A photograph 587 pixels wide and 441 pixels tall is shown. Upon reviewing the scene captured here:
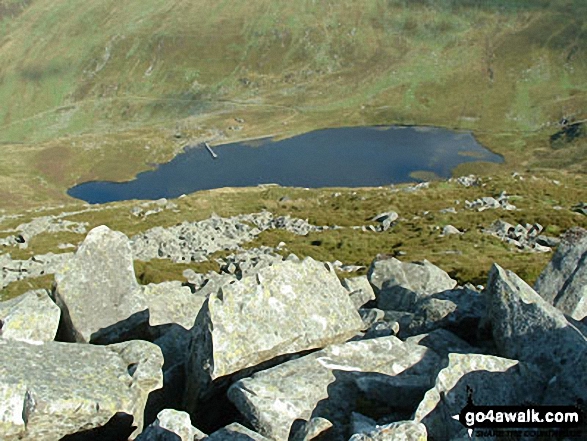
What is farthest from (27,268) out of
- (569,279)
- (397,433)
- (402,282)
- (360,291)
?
(397,433)

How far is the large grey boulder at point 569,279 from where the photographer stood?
16.5 metres

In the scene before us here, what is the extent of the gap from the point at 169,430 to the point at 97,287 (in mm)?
8964

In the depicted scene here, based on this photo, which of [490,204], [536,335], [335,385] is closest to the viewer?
[335,385]

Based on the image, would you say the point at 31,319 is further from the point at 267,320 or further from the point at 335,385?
the point at 335,385

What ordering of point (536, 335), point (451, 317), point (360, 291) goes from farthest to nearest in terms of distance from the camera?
point (360, 291) < point (451, 317) < point (536, 335)

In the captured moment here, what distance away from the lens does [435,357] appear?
14.1 m

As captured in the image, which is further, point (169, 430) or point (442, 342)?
point (442, 342)

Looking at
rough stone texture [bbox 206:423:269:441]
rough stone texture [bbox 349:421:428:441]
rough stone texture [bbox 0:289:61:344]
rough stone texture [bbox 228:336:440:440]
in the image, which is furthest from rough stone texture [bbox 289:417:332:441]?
rough stone texture [bbox 0:289:61:344]

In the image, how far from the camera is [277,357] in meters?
14.7

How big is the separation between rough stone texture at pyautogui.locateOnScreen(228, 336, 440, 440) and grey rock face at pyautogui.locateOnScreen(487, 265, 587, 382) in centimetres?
192

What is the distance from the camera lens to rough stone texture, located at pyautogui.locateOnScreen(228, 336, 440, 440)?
11.7 m

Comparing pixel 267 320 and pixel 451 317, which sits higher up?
pixel 267 320

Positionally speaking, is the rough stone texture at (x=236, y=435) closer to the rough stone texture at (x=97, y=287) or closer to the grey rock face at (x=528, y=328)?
the grey rock face at (x=528, y=328)

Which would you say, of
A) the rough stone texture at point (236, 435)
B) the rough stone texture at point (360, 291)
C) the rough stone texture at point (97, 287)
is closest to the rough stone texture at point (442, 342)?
the rough stone texture at point (236, 435)
